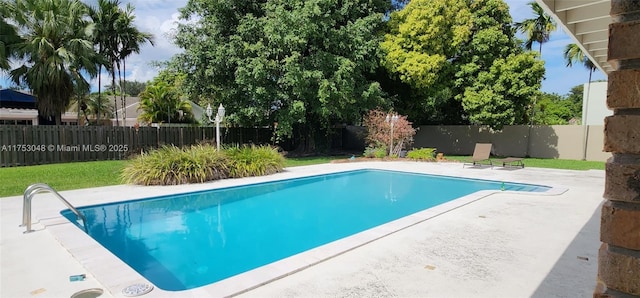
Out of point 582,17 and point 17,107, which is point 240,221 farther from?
point 17,107

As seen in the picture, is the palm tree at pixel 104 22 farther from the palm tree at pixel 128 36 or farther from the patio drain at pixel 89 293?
the patio drain at pixel 89 293

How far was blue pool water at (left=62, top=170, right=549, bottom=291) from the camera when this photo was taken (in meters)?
5.03

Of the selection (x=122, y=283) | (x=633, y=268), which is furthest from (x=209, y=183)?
(x=633, y=268)

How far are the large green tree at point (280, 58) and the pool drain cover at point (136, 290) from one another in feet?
42.7

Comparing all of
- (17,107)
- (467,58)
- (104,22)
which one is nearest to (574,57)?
(467,58)

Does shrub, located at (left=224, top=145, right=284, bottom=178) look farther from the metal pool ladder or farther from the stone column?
the stone column

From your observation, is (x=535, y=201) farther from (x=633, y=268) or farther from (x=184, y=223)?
(x=633, y=268)

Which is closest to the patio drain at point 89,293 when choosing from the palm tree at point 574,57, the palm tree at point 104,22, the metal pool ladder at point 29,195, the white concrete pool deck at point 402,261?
the white concrete pool deck at point 402,261

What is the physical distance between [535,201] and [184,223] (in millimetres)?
7262

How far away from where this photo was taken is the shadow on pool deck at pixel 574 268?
343cm

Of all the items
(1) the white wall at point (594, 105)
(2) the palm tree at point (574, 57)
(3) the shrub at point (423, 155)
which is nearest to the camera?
(3) the shrub at point (423, 155)

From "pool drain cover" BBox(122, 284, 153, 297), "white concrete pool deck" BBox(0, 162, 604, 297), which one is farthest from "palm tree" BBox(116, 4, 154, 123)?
"pool drain cover" BBox(122, 284, 153, 297)

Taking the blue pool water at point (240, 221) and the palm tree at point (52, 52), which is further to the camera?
the palm tree at point (52, 52)

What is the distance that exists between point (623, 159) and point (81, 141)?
17.8 m
